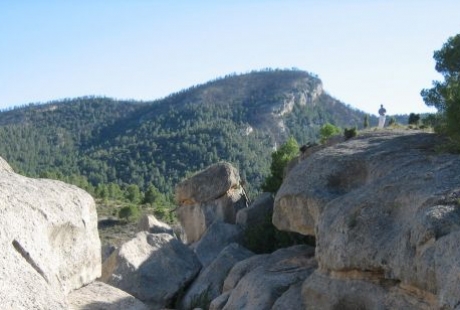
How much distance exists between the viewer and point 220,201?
40.7 m

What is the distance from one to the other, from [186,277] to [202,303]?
7.79 feet

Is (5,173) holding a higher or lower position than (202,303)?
higher

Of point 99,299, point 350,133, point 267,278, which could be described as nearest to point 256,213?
point 350,133

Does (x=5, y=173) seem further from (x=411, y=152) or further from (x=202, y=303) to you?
(x=202, y=303)

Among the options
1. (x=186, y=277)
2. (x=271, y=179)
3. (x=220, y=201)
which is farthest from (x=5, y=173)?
(x=271, y=179)

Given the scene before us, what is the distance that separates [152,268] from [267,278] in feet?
24.8

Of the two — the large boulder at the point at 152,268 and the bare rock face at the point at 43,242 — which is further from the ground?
the bare rock face at the point at 43,242

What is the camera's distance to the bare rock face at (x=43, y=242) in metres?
8.46

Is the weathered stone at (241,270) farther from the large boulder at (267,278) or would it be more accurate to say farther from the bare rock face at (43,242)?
the bare rock face at (43,242)

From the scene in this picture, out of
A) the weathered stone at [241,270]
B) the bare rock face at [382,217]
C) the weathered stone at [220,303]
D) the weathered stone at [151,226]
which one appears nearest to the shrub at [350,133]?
the bare rock face at [382,217]

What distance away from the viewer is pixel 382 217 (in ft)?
51.8

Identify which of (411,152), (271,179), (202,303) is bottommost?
(202,303)

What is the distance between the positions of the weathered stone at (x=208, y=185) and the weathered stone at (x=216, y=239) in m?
5.29

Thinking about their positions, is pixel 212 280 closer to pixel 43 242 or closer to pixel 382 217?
pixel 382 217
